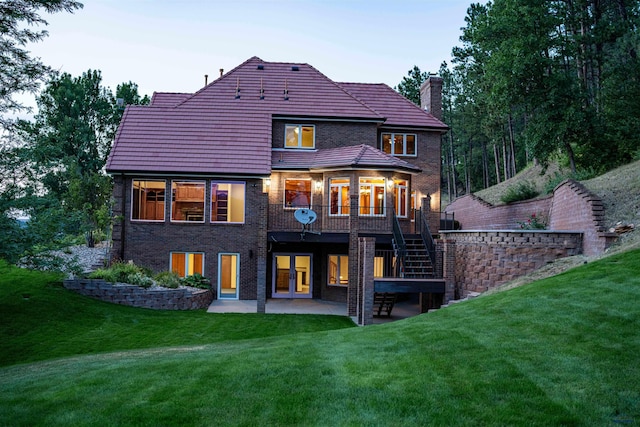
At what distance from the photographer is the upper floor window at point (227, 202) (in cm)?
2223

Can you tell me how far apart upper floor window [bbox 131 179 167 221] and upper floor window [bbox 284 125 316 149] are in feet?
20.2

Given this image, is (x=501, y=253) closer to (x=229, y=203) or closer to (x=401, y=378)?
(x=401, y=378)

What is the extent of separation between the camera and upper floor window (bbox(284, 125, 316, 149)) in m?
24.8

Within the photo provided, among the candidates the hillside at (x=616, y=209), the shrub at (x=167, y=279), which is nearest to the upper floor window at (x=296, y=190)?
the shrub at (x=167, y=279)

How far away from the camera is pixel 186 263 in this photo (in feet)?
72.8

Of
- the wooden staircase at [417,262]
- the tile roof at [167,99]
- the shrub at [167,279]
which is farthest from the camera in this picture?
the tile roof at [167,99]

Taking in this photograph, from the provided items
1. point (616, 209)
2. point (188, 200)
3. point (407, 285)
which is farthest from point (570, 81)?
point (188, 200)

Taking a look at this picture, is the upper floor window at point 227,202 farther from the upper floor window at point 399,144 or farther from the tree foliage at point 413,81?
the tree foliage at point 413,81

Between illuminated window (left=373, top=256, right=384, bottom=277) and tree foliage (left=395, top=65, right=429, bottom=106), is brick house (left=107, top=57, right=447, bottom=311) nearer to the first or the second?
illuminated window (left=373, top=256, right=384, bottom=277)

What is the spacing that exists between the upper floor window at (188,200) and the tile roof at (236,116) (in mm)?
781

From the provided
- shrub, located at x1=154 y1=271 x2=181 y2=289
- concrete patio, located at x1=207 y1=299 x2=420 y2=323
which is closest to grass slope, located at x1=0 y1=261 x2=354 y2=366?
concrete patio, located at x1=207 y1=299 x2=420 y2=323

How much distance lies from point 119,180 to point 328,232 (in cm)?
908

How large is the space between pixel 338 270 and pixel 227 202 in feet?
18.4

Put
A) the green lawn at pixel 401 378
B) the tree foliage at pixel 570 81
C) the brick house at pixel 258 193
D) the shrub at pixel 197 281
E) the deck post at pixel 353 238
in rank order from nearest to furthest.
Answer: the green lawn at pixel 401 378 → the deck post at pixel 353 238 → the shrub at pixel 197 281 → the brick house at pixel 258 193 → the tree foliage at pixel 570 81
